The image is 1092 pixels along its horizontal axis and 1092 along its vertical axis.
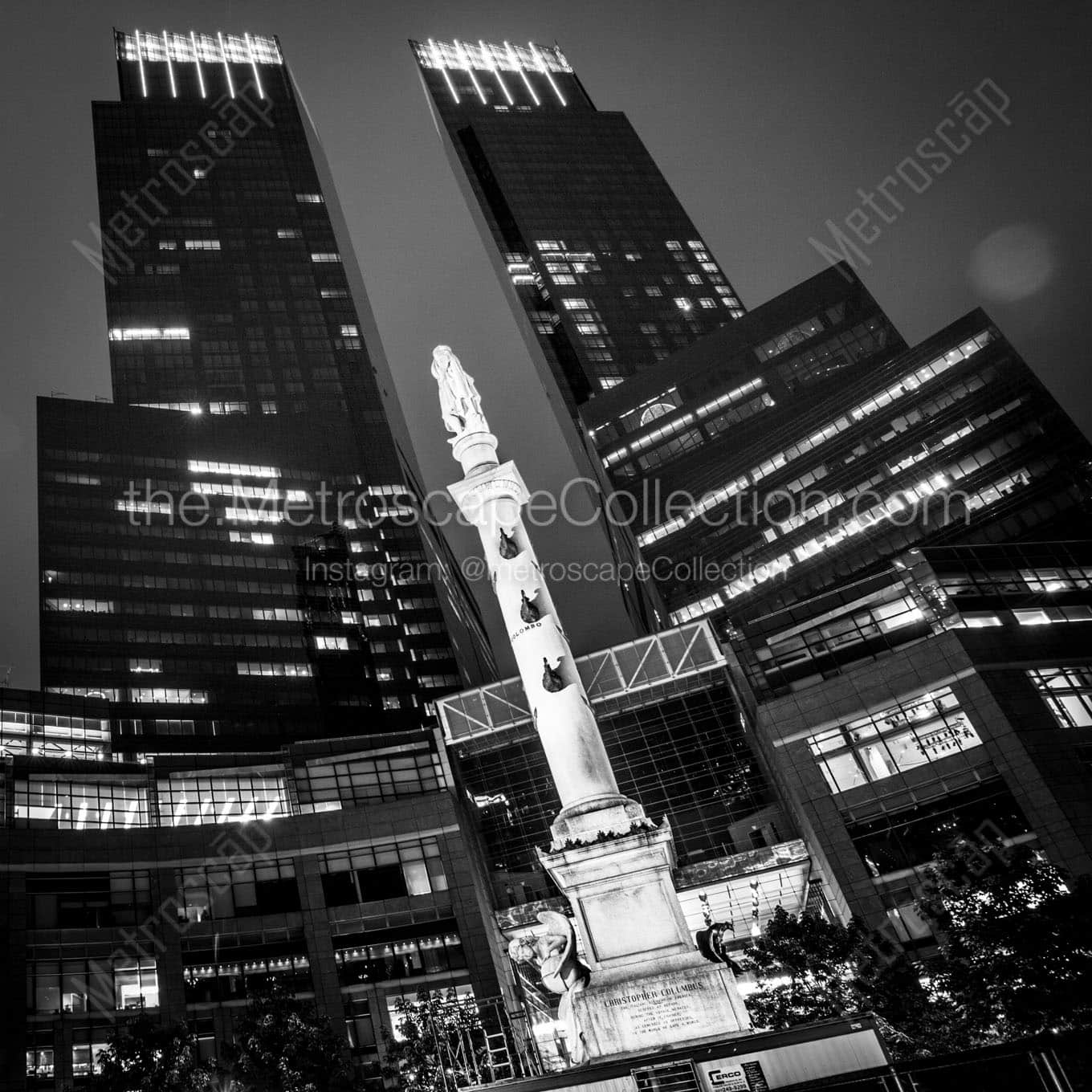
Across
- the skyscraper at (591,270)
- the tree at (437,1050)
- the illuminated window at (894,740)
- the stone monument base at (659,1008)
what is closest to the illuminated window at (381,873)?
the tree at (437,1050)

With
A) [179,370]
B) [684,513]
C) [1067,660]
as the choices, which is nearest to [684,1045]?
[1067,660]

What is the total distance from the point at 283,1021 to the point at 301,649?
8973cm

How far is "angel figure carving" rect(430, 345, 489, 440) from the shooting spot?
34750mm

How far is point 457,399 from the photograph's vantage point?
116ft

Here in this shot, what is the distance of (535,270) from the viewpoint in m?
179

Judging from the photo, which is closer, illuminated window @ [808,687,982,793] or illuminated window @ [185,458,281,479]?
illuminated window @ [808,687,982,793]

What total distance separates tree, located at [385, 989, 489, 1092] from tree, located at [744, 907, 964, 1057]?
42.5 feet

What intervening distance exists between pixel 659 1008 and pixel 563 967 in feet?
8.75

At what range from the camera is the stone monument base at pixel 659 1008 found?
71.5 feet

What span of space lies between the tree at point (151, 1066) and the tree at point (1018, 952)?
3110 cm

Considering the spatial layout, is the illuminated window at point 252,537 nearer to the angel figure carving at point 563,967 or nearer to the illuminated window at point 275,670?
the illuminated window at point 275,670

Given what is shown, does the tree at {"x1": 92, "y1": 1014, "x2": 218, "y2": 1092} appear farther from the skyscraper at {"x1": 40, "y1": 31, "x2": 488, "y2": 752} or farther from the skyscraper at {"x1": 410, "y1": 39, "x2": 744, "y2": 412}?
the skyscraper at {"x1": 410, "y1": 39, "x2": 744, "y2": 412}

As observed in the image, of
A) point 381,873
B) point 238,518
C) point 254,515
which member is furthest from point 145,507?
point 381,873

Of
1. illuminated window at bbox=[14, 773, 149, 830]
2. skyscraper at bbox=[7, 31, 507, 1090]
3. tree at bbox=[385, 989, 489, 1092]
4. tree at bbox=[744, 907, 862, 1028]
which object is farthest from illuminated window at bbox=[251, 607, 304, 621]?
tree at bbox=[744, 907, 862, 1028]
